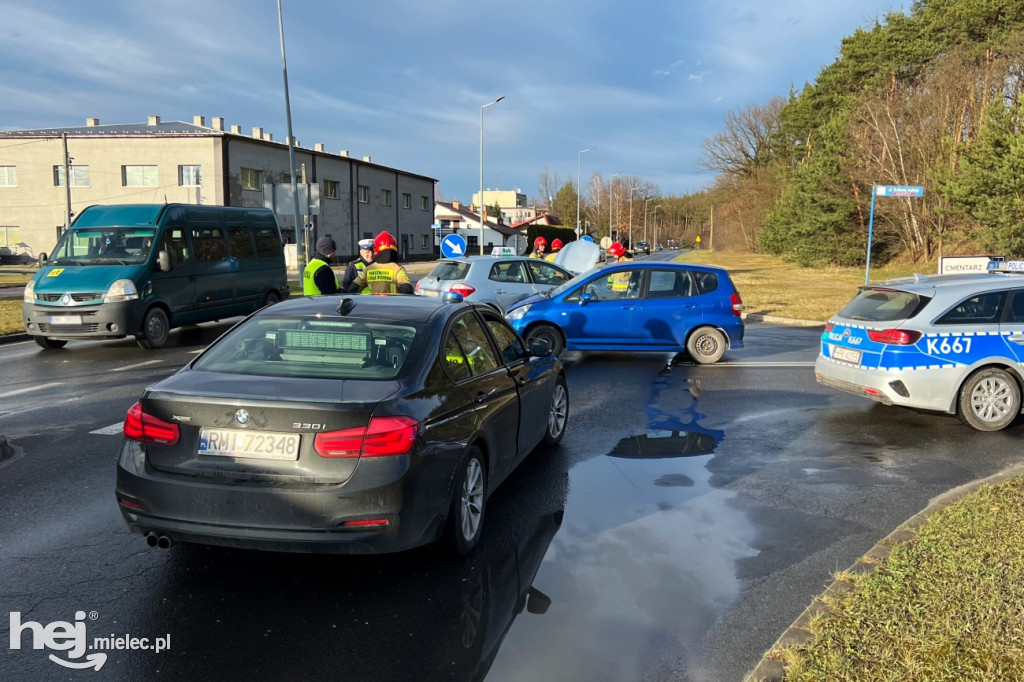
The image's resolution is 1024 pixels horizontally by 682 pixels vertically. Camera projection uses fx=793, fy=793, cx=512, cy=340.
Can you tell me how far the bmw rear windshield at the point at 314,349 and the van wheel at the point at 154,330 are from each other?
900 centimetres

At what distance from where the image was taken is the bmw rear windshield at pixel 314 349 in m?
4.22

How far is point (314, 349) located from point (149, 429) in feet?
3.14

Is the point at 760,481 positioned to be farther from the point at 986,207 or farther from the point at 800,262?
the point at 800,262

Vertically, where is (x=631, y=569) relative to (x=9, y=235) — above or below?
below

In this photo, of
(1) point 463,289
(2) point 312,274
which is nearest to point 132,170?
(1) point 463,289

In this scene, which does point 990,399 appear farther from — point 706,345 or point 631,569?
point 631,569

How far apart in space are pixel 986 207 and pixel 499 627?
33755 mm

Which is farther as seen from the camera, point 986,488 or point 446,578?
point 986,488

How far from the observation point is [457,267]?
14.6 m

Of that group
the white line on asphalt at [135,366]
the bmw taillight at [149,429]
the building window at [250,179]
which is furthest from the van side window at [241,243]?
the building window at [250,179]

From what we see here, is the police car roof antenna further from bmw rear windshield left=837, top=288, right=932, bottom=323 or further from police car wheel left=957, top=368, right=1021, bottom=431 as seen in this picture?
police car wheel left=957, top=368, right=1021, bottom=431

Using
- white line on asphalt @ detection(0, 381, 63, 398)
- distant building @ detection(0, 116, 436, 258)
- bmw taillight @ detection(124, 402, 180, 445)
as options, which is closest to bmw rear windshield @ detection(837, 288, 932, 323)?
bmw taillight @ detection(124, 402, 180, 445)

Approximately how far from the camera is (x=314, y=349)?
4.46m

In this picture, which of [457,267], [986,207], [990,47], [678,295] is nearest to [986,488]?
[678,295]
